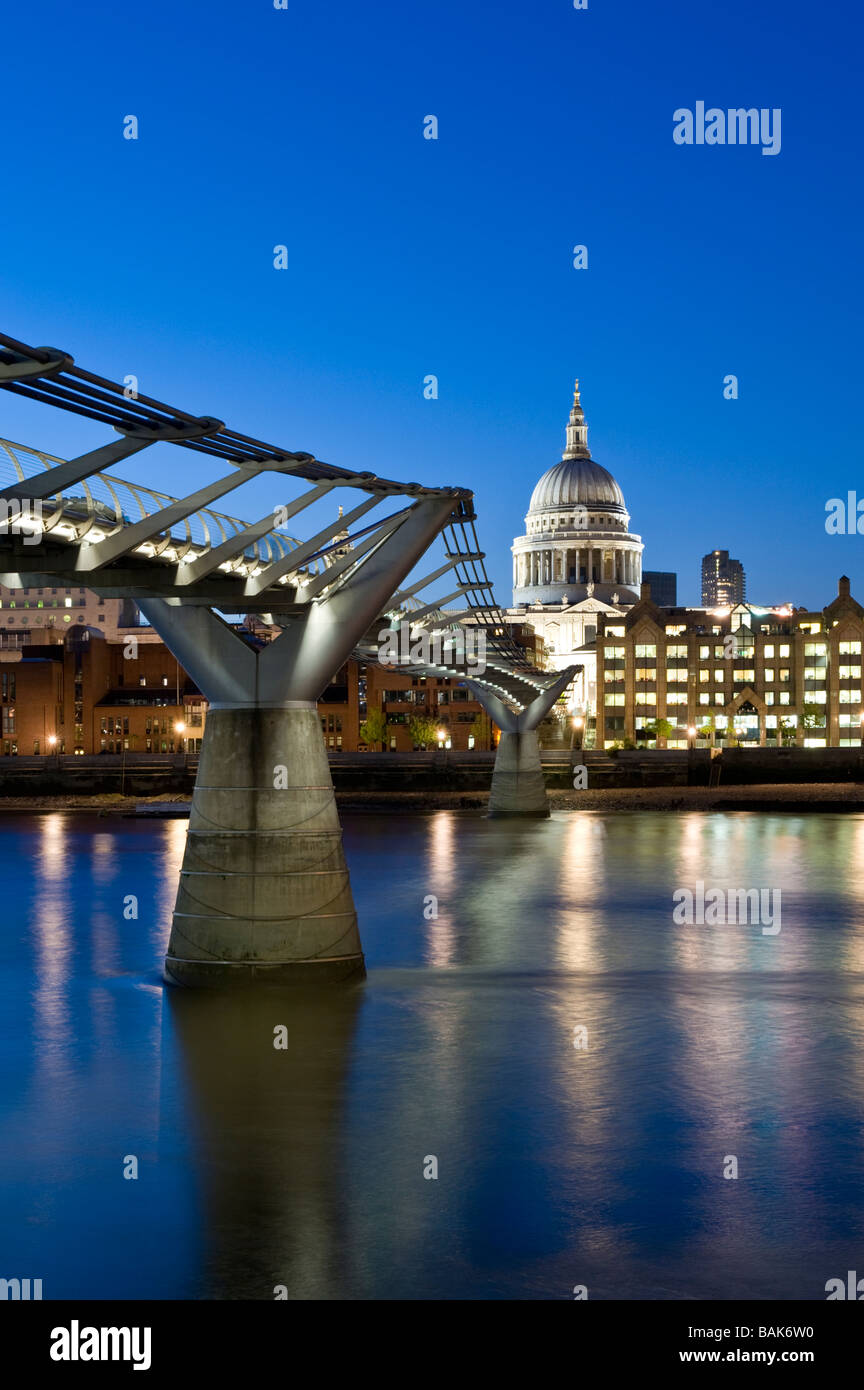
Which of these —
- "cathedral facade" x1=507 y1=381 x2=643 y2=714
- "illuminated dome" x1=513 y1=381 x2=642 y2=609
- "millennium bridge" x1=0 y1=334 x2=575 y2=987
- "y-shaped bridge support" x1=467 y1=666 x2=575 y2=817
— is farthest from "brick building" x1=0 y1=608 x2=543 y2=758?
"millennium bridge" x1=0 y1=334 x2=575 y2=987

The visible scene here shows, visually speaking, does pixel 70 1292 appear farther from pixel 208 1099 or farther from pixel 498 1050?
pixel 498 1050

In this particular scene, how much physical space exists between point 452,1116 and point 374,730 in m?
94.0

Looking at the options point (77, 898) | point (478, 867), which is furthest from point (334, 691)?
point (77, 898)

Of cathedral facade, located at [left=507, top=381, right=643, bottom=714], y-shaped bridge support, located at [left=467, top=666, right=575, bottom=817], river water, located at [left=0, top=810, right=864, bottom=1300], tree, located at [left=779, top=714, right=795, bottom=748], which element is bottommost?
river water, located at [left=0, top=810, right=864, bottom=1300]

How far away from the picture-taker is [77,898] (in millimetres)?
45812

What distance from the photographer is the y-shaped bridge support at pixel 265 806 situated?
80.3ft

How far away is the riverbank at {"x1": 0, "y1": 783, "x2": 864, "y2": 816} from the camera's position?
284 feet

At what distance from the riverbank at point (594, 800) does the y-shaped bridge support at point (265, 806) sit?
59042 mm

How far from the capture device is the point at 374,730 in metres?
114

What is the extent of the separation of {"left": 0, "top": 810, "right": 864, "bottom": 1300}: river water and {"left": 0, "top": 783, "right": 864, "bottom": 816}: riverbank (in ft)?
154

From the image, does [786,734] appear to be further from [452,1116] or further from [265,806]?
[452,1116]

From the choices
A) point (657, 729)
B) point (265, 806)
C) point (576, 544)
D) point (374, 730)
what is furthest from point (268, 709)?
point (576, 544)

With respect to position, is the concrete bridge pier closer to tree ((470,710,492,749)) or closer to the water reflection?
the water reflection
